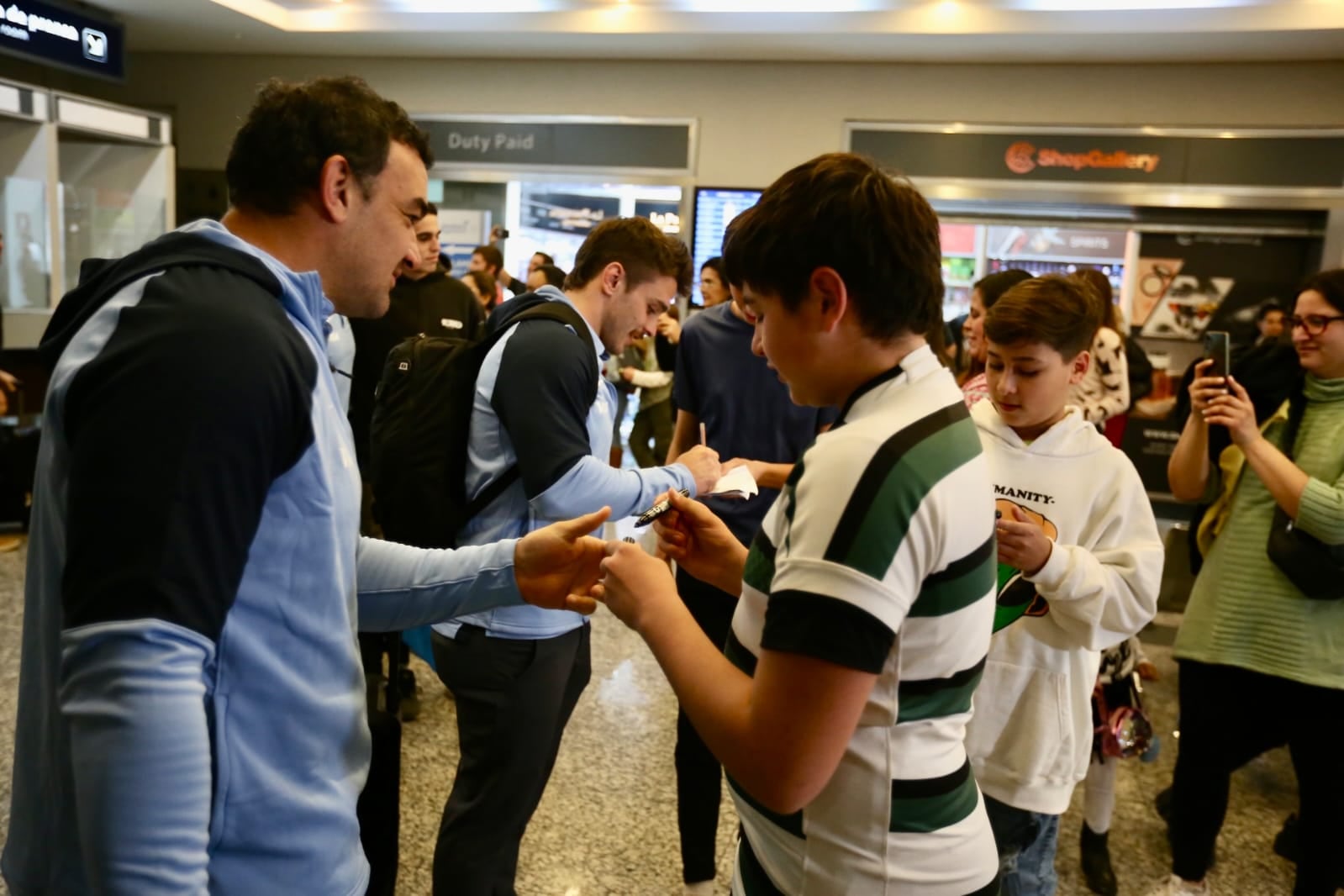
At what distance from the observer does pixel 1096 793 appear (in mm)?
2789

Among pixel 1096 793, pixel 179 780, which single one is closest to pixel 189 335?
pixel 179 780

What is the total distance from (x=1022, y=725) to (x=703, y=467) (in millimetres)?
880

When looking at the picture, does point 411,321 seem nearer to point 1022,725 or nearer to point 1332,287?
point 1022,725

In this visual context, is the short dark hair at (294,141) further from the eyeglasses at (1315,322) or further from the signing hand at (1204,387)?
the eyeglasses at (1315,322)

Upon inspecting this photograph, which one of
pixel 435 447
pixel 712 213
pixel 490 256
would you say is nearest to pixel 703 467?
pixel 435 447

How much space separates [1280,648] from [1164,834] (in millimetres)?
1010

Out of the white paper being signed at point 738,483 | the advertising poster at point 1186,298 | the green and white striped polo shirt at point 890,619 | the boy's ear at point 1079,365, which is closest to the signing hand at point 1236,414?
the boy's ear at point 1079,365

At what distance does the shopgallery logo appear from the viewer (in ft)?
23.3

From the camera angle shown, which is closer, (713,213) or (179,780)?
(179,780)

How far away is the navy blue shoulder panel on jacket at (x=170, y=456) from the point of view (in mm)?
805

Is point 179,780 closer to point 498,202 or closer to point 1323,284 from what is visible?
point 1323,284

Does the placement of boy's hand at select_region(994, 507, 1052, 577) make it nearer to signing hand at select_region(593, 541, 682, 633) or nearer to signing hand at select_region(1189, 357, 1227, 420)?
signing hand at select_region(593, 541, 682, 633)

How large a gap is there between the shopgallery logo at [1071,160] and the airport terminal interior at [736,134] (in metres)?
0.02

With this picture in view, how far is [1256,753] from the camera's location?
246cm
